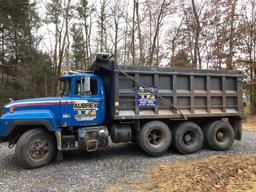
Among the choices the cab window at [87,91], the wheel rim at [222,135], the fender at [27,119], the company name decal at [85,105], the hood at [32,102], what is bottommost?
the wheel rim at [222,135]

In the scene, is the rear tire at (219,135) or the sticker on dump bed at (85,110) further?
the rear tire at (219,135)

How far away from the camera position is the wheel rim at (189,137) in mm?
7840

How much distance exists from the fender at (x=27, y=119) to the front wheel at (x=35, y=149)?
260 mm

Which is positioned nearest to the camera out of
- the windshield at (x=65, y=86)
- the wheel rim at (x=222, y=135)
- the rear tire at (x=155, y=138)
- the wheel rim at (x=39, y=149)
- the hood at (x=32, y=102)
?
the wheel rim at (x=39, y=149)

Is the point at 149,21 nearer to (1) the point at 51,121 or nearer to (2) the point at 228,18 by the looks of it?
(2) the point at 228,18

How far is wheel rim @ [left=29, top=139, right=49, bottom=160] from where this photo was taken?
6.20 m

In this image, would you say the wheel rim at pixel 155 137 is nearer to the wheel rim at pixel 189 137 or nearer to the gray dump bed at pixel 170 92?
the gray dump bed at pixel 170 92

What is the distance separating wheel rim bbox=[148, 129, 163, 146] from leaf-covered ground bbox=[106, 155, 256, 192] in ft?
5.83

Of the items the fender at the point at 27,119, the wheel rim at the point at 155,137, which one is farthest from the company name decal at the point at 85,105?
the wheel rim at the point at 155,137

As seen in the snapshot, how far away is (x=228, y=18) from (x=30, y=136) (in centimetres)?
2045

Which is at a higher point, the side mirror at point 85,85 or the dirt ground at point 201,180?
the side mirror at point 85,85

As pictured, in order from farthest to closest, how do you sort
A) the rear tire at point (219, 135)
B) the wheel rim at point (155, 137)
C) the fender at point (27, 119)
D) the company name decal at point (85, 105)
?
the rear tire at point (219, 135), the wheel rim at point (155, 137), the company name decal at point (85, 105), the fender at point (27, 119)

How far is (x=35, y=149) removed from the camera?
20.5ft

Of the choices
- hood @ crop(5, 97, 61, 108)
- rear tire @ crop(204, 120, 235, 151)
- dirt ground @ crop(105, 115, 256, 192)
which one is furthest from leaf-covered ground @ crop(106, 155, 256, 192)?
hood @ crop(5, 97, 61, 108)
